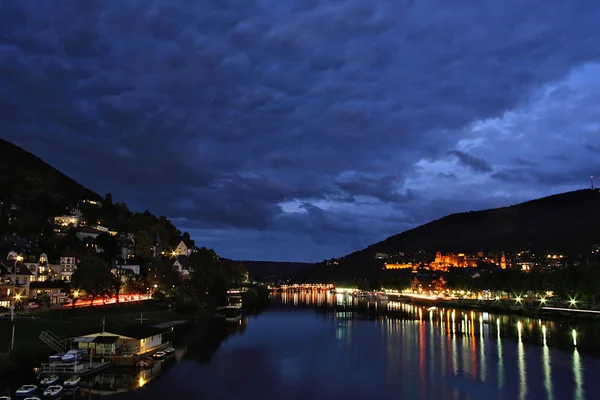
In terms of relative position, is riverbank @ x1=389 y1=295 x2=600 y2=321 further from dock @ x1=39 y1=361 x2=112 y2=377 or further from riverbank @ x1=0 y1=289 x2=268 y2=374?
dock @ x1=39 y1=361 x2=112 y2=377

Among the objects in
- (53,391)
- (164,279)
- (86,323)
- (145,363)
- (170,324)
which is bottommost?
(145,363)

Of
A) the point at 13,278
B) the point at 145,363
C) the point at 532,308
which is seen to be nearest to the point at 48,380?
the point at 145,363

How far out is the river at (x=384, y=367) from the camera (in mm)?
46041

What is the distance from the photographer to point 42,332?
55344mm

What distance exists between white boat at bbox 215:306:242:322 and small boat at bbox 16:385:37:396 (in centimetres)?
6718

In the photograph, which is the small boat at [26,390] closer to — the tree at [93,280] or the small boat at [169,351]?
the small boat at [169,351]

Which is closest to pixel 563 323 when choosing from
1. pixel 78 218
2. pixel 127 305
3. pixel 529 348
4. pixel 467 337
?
pixel 467 337

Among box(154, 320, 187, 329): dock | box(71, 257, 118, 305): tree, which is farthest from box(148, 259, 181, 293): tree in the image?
box(71, 257, 118, 305): tree

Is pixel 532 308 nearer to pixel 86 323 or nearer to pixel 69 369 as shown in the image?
pixel 86 323

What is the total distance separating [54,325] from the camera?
6019 centimetres

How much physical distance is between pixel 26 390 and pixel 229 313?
80919 millimetres

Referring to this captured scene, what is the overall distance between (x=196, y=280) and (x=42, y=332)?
63000 millimetres

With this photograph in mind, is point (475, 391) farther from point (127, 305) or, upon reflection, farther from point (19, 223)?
point (19, 223)

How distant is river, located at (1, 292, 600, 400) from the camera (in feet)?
151
